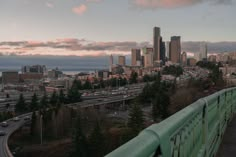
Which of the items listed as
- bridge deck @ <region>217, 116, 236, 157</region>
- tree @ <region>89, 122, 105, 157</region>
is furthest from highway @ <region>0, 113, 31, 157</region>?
bridge deck @ <region>217, 116, 236, 157</region>

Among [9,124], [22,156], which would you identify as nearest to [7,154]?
[22,156]

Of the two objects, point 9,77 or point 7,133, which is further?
point 9,77

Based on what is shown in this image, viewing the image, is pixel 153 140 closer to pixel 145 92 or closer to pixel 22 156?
pixel 22 156

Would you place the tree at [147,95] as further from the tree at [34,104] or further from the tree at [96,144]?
the tree at [96,144]

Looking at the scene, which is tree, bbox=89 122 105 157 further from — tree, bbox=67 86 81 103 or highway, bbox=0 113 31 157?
tree, bbox=67 86 81 103

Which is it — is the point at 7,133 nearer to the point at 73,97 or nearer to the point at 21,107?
the point at 21,107

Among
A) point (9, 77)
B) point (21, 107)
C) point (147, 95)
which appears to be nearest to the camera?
point (21, 107)

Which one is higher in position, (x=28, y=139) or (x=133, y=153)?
(x=133, y=153)

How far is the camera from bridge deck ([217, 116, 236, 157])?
504cm

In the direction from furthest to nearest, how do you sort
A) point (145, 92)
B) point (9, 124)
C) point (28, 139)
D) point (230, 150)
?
1. point (145, 92)
2. point (9, 124)
3. point (28, 139)
4. point (230, 150)

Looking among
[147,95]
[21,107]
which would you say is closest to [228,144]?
[147,95]

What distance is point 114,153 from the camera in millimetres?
1115

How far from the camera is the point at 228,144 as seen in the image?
5703 millimetres

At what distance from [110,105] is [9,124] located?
71.7 feet
